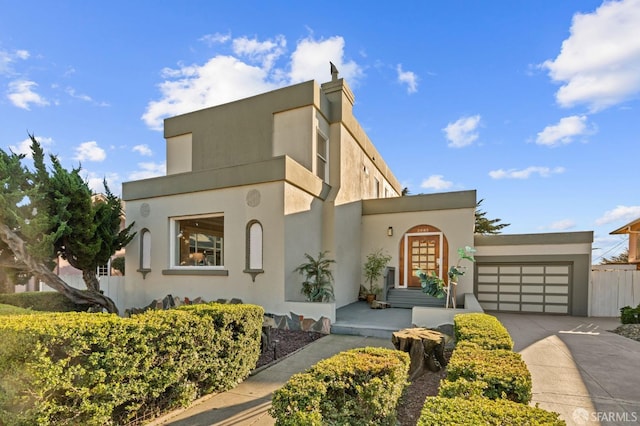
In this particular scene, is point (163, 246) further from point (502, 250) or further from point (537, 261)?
point (537, 261)

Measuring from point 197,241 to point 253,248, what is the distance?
2449mm

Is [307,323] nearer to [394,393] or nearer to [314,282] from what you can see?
[314,282]

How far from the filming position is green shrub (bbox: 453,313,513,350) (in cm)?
409

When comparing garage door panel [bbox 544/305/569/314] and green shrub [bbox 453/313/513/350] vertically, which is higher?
green shrub [bbox 453/313/513/350]

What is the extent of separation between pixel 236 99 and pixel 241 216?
466 centimetres

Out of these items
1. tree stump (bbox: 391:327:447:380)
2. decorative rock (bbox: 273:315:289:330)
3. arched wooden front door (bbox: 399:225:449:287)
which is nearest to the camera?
tree stump (bbox: 391:327:447:380)

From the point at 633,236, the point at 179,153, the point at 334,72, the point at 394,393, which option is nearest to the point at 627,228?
the point at 633,236

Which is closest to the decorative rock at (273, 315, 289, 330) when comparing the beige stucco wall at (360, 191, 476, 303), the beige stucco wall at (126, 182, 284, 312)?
the beige stucco wall at (126, 182, 284, 312)

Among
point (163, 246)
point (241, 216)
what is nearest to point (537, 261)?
point (241, 216)

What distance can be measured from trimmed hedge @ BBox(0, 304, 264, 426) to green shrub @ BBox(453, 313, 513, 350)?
11.2ft

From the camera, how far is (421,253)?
38.5ft

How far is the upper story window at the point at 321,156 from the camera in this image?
A: 10477 mm

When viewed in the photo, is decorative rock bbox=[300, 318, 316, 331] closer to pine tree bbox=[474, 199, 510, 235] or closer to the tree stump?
the tree stump

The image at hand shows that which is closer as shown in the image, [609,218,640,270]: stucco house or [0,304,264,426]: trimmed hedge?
[0,304,264,426]: trimmed hedge
